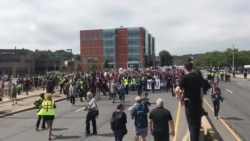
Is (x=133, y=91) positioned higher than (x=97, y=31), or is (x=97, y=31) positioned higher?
(x=97, y=31)

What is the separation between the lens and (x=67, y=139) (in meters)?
14.7

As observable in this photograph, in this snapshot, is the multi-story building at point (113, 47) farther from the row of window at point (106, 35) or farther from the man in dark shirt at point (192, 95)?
the man in dark shirt at point (192, 95)

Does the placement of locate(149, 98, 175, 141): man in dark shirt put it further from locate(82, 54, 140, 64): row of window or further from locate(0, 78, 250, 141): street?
locate(82, 54, 140, 64): row of window

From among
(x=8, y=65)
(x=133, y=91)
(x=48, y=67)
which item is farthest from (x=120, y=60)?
(x=133, y=91)

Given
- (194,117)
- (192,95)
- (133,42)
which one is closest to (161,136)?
(194,117)

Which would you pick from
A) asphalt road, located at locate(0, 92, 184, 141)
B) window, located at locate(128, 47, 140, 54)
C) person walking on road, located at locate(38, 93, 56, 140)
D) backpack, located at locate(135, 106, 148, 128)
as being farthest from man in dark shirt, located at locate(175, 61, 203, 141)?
window, located at locate(128, 47, 140, 54)

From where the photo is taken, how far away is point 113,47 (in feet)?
474

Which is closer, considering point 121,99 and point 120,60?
point 121,99

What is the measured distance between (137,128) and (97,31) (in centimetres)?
13905

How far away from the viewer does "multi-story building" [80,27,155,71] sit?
477ft

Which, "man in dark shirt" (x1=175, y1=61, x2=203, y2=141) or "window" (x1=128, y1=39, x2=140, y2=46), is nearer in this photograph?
"man in dark shirt" (x1=175, y1=61, x2=203, y2=141)

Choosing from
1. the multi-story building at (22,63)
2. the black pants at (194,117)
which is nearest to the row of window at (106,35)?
the multi-story building at (22,63)

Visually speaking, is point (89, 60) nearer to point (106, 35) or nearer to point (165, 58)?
point (106, 35)

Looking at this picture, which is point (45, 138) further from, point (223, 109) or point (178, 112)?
point (223, 109)
